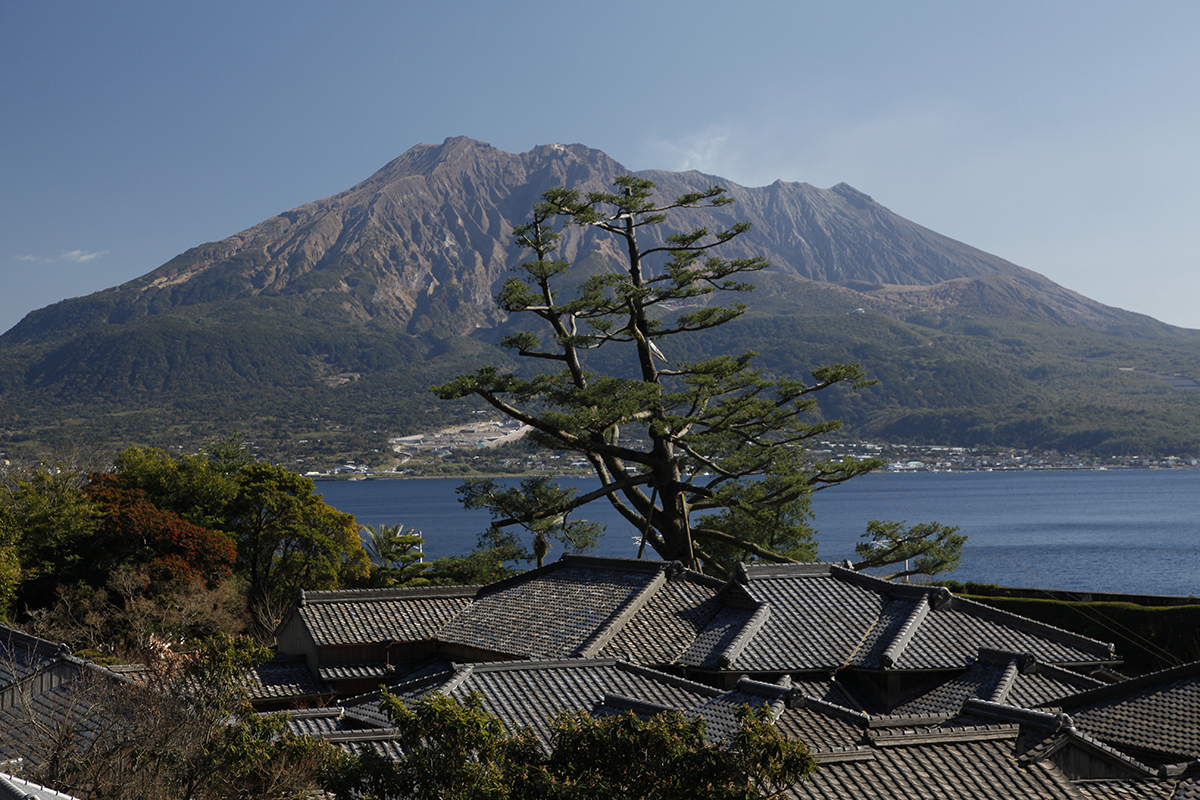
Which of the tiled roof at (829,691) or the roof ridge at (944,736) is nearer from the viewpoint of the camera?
the roof ridge at (944,736)

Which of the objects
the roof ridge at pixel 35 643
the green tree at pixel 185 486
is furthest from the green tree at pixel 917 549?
the green tree at pixel 185 486

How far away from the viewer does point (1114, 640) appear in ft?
→ 86.9

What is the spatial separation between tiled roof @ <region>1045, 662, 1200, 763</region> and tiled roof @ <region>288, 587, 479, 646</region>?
13837 millimetres

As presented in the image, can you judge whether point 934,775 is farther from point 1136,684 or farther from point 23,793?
point 23,793

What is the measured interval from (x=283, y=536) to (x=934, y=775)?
2752 cm

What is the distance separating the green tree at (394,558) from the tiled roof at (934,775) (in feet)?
86.6

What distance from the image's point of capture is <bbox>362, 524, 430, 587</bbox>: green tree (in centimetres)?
3747

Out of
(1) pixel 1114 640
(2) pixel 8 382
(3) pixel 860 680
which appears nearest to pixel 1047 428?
(1) pixel 1114 640

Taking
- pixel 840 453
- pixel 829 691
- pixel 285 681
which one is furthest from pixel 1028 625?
pixel 840 453

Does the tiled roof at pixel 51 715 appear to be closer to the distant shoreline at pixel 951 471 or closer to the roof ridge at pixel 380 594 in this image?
the roof ridge at pixel 380 594

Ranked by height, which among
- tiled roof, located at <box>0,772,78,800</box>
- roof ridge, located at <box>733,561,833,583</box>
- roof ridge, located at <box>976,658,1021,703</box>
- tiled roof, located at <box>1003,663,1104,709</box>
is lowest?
tiled roof, located at <box>1003,663,1104,709</box>

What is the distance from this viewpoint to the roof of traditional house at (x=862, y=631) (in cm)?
1916

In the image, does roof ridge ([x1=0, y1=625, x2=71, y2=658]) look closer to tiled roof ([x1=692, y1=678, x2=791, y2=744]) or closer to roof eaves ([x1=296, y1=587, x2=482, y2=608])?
roof eaves ([x1=296, y1=587, x2=482, y2=608])

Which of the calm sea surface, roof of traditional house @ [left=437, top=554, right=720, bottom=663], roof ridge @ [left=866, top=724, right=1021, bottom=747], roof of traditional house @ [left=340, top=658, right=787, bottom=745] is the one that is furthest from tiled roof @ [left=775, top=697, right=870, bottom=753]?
the calm sea surface
